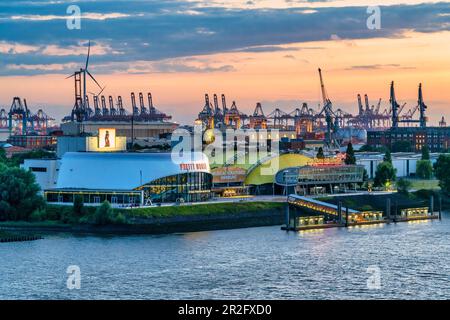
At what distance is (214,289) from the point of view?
24828 millimetres

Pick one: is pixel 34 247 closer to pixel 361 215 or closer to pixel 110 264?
pixel 110 264

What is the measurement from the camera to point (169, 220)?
40188mm

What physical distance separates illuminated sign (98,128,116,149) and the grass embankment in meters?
10.1

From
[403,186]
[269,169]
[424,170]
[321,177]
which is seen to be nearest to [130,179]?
[269,169]

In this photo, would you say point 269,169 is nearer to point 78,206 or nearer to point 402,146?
point 78,206

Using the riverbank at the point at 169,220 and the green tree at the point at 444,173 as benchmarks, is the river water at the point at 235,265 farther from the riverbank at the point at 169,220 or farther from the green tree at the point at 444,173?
the green tree at the point at 444,173

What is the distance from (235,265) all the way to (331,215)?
1547cm

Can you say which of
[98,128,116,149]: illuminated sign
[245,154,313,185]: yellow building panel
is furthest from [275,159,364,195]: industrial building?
[98,128,116,149]: illuminated sign

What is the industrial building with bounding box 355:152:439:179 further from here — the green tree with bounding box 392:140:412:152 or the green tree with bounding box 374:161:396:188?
the green tree with bounding box 392:140:412:152

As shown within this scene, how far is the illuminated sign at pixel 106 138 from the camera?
169 feet

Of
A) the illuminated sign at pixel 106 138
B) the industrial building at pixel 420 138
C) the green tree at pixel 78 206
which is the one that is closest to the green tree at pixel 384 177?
the illuminated sign at pixel 106 138
